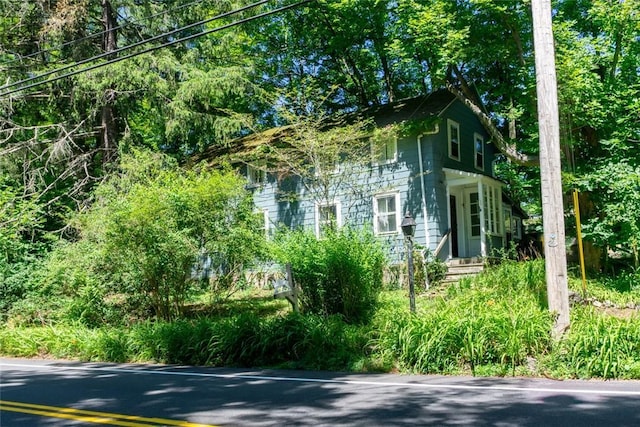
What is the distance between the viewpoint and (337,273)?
11.8m

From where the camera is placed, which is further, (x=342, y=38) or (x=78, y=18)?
(x=342, y=38)

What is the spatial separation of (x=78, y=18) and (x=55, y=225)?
844 centimetres

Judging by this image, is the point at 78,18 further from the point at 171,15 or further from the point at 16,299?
the point at 16,299

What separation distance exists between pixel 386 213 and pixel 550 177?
10335 millimetres

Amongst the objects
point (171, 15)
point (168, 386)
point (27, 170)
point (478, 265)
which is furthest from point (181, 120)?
point (168, 386)

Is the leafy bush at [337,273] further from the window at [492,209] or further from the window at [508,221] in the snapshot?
the window at [508,221]

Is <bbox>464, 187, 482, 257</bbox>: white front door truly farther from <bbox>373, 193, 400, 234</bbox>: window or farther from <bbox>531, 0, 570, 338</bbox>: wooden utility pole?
<bbox>531, 0, 570, 338</bbox>: wooden utility pole

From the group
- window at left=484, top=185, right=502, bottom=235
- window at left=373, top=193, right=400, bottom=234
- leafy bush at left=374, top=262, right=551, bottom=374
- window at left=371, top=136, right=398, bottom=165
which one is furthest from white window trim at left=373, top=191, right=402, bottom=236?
leafy bush at left=374, top=262, right=551, bottom=374

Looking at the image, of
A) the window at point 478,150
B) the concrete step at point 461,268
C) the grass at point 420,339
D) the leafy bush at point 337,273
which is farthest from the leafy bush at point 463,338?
the window at point 478,150

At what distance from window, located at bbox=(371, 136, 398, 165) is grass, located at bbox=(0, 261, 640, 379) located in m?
6.46

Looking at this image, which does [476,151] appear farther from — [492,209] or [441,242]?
[441,242]

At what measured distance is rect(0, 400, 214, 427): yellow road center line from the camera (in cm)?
533

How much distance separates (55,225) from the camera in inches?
867

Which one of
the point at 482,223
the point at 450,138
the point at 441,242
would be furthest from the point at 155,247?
the point at 450,138
